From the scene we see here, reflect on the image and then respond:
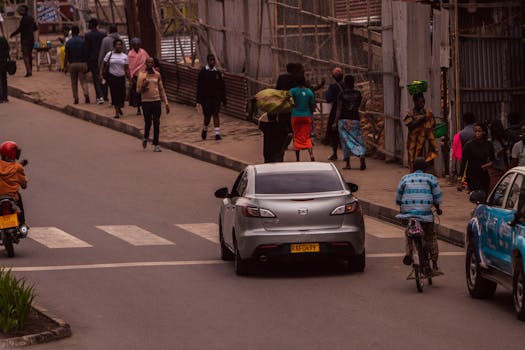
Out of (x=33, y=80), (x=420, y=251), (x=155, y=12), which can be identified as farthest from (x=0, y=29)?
(x=420, y=251)

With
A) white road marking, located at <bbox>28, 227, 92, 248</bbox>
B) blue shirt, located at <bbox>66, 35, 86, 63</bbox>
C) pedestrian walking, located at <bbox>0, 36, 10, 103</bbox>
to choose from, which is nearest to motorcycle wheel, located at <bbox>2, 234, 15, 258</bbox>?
white road marking, located at <bbox>28, 227, 92, 248</bbox>

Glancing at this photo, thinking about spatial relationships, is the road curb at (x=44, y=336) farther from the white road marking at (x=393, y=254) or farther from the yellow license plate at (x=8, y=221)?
the white road marking at (x=393, y=254)

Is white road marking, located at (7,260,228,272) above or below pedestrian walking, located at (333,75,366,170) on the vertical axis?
below

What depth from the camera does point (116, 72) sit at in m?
36.9

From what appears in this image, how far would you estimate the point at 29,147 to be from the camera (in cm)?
3312

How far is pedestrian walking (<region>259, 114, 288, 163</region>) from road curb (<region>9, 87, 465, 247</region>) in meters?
1.99

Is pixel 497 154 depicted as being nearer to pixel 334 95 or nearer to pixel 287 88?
pixel 287 88

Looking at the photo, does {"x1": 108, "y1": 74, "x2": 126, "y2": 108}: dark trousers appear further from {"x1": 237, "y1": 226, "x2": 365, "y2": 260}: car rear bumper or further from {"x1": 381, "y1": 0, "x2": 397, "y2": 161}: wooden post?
{"x1": 237, "y1": 226, "x2": 365, "y2": 260}: car rear bumper

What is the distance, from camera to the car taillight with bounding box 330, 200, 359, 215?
1834cm

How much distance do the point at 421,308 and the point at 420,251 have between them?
4.64 ft

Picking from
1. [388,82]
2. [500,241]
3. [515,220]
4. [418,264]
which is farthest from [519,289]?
[388,82]

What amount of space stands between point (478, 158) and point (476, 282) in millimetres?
7387

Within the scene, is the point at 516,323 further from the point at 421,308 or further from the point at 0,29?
the point at 0,29

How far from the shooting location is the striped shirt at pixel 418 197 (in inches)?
683
